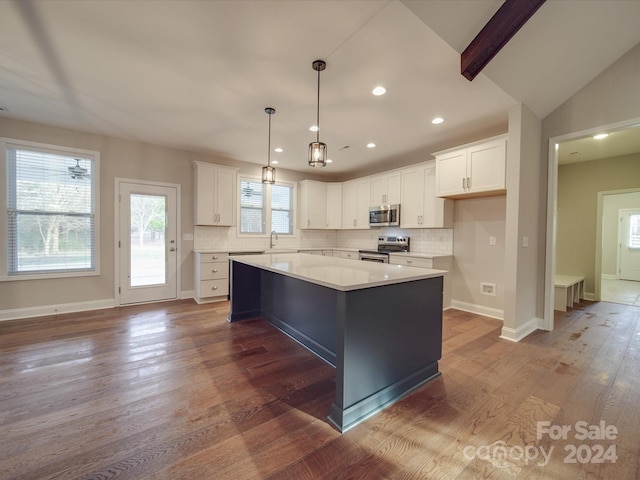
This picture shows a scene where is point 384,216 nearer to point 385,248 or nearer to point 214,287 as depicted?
point 385,248

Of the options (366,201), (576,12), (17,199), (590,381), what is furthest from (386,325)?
A: (17,199)

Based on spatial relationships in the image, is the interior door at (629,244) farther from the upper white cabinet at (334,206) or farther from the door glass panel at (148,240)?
the door glass panel at (148,240)

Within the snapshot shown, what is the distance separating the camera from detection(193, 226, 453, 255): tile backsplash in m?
4.60

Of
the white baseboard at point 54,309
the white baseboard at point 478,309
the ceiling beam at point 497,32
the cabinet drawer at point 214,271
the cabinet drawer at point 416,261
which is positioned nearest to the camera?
the ceiling beam at point 497,32

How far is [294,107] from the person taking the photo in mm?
3092

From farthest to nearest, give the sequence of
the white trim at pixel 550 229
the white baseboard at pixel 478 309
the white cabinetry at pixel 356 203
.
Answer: the white cabinetry at pixel 356 203 < the white baseboard at pixel 478 309 < the white trim at pixel 550 229

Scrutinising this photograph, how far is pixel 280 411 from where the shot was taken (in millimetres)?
1783

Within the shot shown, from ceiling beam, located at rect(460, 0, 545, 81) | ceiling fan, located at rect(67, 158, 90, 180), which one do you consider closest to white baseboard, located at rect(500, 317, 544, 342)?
ceiling beam, located at rect(460, 0, 545, 81)

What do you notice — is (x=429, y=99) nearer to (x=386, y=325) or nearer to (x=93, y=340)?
(x=386, y=325)

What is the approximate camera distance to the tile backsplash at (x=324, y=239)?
4.60m

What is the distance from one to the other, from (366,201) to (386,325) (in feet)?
12.8

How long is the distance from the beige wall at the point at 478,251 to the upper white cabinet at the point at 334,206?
2.53 m

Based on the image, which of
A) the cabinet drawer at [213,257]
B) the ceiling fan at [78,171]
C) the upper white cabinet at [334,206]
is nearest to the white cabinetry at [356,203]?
the upper white cabinet at [334,206]

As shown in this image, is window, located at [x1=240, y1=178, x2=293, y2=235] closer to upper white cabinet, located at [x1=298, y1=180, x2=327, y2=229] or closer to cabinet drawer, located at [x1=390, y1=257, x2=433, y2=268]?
upper white cabinet, located at [x1=298, y1=180, x2=327, y2=229]
